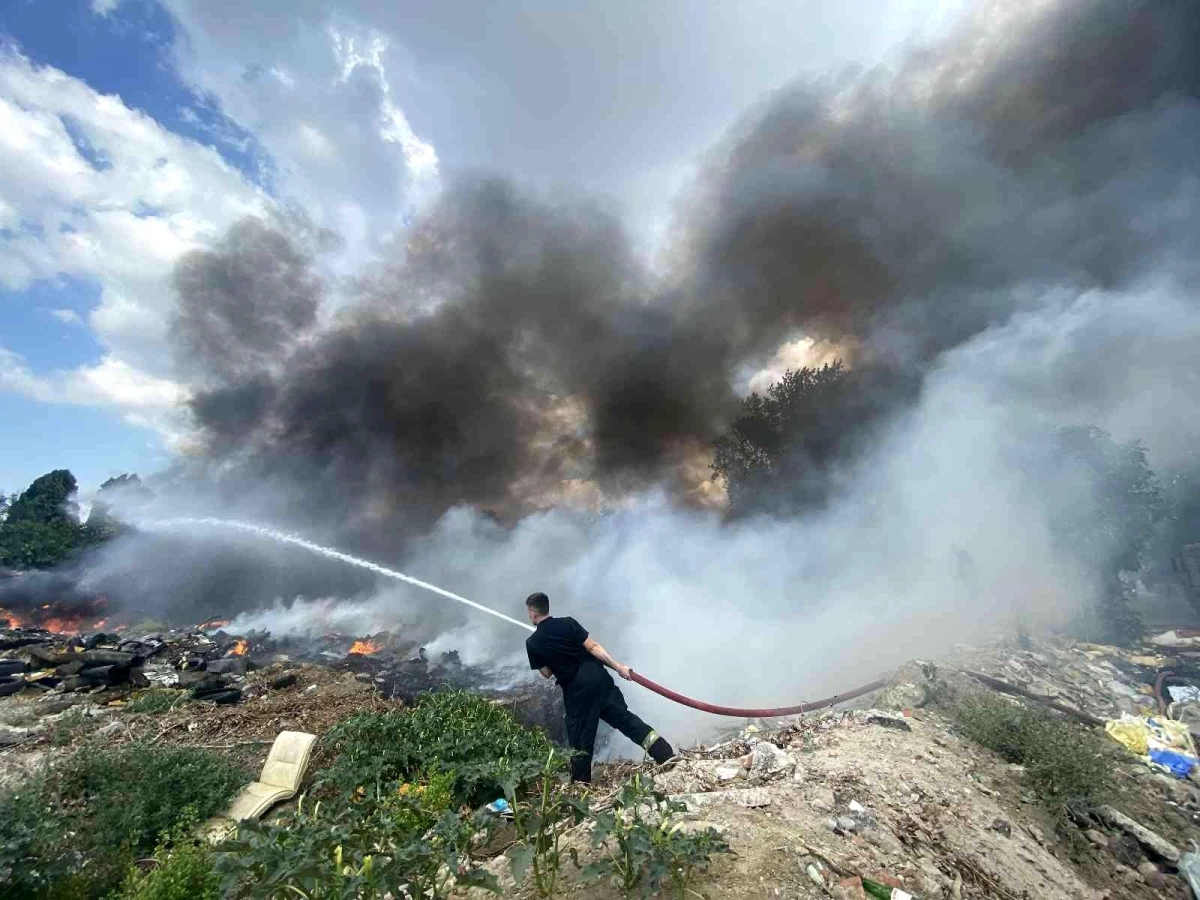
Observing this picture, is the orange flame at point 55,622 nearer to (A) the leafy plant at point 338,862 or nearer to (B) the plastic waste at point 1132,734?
(A) the leafy plant at point 338,862

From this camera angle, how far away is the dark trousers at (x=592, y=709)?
4.96 meters

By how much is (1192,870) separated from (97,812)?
7507 millimetres

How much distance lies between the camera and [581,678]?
5059 millimetres

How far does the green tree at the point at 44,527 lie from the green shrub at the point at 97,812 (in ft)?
93.4

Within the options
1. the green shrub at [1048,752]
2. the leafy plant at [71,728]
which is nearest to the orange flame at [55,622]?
the leafy plant at [71,728]

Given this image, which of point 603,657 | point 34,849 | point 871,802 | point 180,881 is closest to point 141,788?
point 34,849

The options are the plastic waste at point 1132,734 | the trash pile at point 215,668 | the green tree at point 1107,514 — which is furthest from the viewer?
the green tree at point 1107,514

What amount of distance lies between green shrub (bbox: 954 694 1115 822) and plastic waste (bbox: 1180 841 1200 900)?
0.49 meters

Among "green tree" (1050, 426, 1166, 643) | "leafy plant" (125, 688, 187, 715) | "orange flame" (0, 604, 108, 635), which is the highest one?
"green tree" (1050, 426, 1166, 643)

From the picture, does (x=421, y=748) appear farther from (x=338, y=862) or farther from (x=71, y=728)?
(x=71, y=728)

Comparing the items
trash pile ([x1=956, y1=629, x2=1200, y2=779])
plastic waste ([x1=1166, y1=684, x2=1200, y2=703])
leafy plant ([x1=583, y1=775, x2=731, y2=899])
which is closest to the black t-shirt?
leafy plant ([x1=583, y1=775, x2=731, y2=899])

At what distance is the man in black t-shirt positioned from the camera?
5008 mm

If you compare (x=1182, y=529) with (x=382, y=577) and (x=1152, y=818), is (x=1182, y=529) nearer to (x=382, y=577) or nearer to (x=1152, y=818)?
(x=1152, y=818)

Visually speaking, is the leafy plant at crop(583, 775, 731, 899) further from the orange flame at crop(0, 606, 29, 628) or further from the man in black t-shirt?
the orange flame at crop(0, 606, 29, 628)
